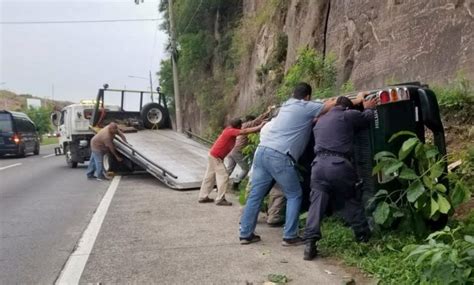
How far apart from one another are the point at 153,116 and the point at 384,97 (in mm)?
12939

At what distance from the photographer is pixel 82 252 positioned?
6105 mm

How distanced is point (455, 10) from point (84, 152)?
13881mm

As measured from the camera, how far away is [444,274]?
11.5 ft

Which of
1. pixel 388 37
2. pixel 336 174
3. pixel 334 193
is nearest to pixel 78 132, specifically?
pixel 388 37

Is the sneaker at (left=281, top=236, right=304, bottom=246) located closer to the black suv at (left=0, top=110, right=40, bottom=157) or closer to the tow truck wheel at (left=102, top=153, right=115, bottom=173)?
the tow truck wheel at (left=102, top=153, right=115, bottom=173)

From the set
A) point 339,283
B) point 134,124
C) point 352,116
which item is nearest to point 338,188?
point 352,116

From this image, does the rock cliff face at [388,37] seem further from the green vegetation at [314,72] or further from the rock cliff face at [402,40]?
the green vegetation at [314,72]

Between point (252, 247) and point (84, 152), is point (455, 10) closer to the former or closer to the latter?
point (252, 247)

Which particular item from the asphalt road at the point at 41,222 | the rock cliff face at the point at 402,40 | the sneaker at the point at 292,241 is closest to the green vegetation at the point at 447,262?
the sneaker at the point at 292,241

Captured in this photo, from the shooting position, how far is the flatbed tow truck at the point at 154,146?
470 inches

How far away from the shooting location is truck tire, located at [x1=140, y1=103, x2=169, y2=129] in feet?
56.7

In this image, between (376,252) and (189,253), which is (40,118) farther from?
(376,252)

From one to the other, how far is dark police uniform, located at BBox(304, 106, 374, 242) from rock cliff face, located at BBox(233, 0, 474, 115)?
3.14 meters

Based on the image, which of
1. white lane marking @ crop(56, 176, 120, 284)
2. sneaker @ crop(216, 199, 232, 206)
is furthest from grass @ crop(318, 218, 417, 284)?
sneaker @ crop(216, 199, 232, 206)
